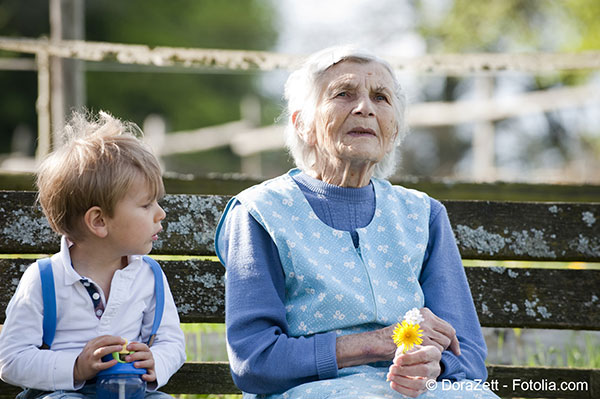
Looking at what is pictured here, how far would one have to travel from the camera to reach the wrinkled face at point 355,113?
8.12 feet

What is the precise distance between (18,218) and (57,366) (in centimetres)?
89

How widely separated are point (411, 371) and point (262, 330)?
17.4 inches

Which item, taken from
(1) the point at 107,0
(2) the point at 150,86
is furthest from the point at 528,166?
(1) the point at 107,0

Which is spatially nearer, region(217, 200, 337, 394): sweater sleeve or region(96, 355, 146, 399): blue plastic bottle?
region(96, 355, 146, 399): blue plastic bottle

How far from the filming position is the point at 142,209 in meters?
2.16

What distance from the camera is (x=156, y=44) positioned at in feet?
92.8

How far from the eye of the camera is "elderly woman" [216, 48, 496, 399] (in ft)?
7.18

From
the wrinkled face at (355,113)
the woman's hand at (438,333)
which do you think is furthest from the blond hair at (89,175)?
Result: the woman's hand at (438,333)

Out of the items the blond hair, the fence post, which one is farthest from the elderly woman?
the fence post

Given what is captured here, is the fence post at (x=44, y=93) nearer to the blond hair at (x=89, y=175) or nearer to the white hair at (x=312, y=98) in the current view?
the white hair at (x=312, y=98)

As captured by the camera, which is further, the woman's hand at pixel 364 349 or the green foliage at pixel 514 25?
the green foliage at pixel 514 25

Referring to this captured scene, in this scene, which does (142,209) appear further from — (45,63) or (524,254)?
(45,63)

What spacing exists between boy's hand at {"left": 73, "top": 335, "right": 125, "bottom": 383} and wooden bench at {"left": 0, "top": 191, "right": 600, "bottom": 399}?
2.50 ft

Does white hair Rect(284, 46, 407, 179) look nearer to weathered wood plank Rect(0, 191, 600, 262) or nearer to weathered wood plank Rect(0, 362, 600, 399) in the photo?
weathered wood plank Rect(0, 191, 600, 262)
